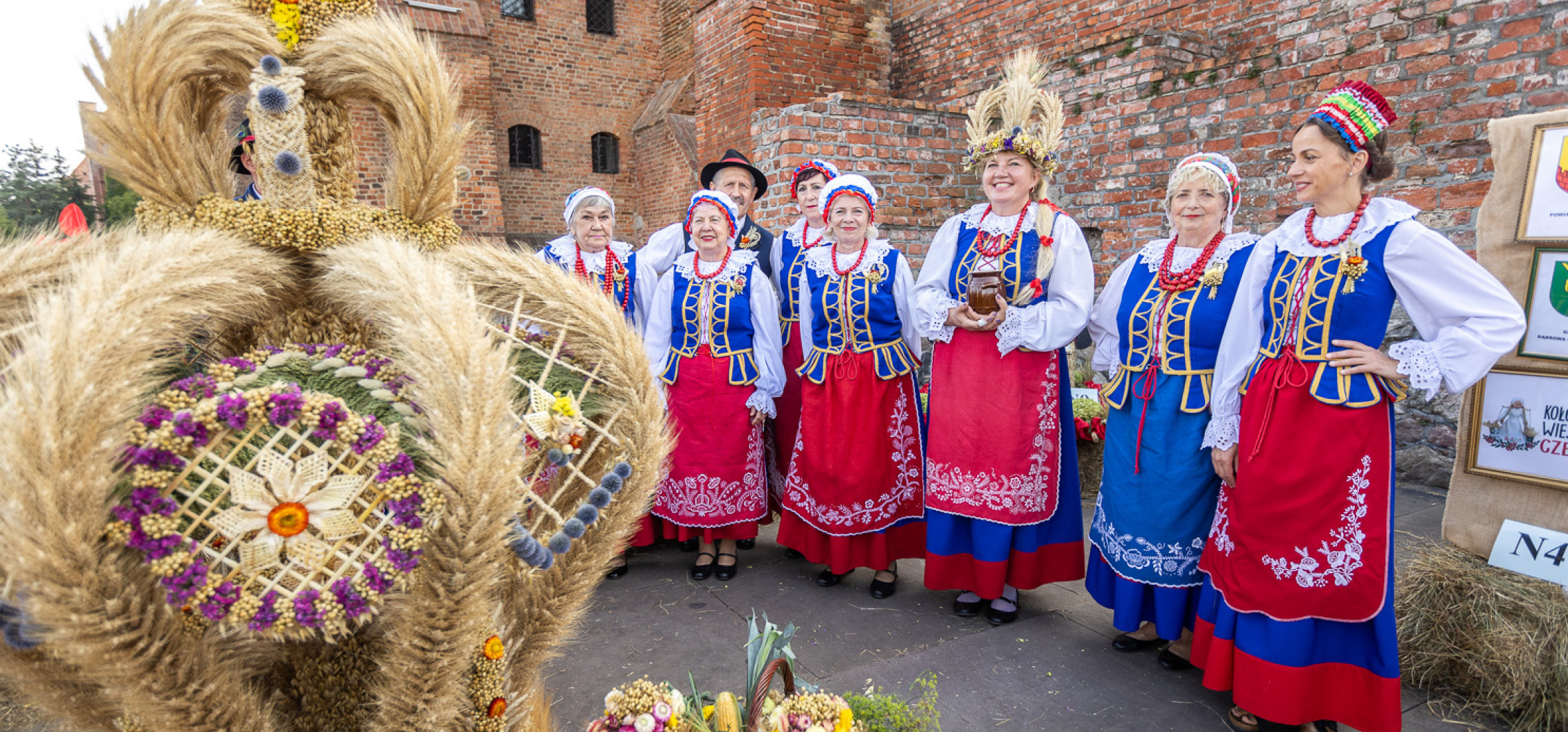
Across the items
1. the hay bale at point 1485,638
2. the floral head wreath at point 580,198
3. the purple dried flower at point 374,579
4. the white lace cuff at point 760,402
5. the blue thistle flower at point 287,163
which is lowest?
the hay bale at point 1485,638

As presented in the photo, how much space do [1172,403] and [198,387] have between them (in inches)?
112

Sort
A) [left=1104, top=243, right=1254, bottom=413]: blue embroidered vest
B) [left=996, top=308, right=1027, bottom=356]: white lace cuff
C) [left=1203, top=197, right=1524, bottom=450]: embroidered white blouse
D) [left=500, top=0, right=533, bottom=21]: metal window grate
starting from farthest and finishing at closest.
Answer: [left=500, top=0, right=533, bottom=21]: metal window grate
[left=996, top=308, right=1027, bottom=356]: white lace cuff
[left=1104, top=243, right=1254, bottom=413]: blue embroidered vest
[left=1203, top=197, right=1524, bottom=450]: embroidered white blouse

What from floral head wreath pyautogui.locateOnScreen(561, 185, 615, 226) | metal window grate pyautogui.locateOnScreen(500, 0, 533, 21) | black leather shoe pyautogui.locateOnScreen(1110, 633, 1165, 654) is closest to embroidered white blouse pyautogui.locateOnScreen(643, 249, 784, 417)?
Result: floral head wreath pyautogui.locateOnScreen(561, 185, 615, 226)

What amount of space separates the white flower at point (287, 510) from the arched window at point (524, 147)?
1433 cm

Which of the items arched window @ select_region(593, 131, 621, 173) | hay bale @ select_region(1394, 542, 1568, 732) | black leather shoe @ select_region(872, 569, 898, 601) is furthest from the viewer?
arched window @ select_region(593, 131, 621, 173)

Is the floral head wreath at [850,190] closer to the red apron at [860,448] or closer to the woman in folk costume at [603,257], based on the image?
the red apron at [860,448]

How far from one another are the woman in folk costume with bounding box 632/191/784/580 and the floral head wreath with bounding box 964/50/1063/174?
122 centimetres

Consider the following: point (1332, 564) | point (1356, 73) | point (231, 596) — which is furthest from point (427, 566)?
point (1356, 73)

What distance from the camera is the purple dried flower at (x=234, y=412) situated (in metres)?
0.91

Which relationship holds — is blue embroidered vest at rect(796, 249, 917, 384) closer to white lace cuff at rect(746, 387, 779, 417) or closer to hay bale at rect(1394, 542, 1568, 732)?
white lace cuff at rect(746, 387, 779, 417)

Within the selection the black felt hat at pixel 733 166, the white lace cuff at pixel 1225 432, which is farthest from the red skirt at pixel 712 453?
the white lace cuff at pixel 1225 432

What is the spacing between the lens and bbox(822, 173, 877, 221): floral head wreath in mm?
3621

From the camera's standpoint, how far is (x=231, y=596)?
88cm

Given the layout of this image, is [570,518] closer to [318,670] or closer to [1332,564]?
[318,670]
